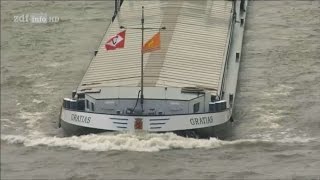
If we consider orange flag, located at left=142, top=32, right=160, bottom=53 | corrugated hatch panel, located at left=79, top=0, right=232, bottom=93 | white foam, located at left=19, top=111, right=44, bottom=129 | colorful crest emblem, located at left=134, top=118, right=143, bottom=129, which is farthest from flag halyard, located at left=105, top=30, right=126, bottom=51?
white foam, located at left=19, top=111, right=44, bottom=129

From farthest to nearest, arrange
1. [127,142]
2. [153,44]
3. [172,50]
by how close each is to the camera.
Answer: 1. [172,50]
2. [153,44]
3. [127,142]

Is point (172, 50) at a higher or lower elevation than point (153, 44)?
lower

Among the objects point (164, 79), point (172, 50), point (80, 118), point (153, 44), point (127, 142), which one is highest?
point (153, 44)

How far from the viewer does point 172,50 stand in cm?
2683

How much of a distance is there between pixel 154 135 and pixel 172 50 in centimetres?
572

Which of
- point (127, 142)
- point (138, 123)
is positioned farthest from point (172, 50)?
point (127, 142)

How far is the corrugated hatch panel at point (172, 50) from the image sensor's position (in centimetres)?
2467

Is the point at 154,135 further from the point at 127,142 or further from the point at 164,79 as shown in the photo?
the point at 164,79

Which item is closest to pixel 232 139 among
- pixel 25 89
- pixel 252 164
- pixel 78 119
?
pixel 252 164

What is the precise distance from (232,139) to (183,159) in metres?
2.60

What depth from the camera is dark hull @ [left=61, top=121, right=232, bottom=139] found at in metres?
22.2

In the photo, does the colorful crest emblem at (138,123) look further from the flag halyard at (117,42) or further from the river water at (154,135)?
the flag halyard at (117,42)

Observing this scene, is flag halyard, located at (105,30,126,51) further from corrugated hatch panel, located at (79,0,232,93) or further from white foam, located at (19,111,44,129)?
white foam, located at (19,111,44,129)

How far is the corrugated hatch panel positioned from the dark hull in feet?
5.84
